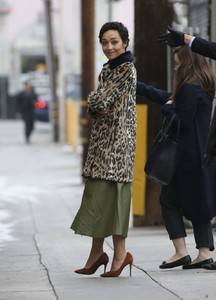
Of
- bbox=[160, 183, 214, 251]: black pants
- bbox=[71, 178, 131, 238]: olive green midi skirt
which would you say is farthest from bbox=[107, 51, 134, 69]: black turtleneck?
bbox=[160, 183, 214, 251]: black pants

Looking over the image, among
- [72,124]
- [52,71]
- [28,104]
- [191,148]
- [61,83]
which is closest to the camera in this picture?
[191,148]

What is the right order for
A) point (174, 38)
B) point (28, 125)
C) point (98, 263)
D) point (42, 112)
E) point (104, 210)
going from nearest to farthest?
point (174, 38) → point (104, 210) → point (98, 263) → point (28, 125) → point (42, 112)

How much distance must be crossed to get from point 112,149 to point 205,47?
3.18 ft

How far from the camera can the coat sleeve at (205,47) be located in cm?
746

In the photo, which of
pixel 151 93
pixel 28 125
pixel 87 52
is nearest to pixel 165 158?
pixel 151 93

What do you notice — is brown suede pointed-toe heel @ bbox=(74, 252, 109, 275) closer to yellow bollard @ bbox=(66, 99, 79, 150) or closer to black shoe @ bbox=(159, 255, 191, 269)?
black shoe @ bbox=(159, 255, 191, 269)

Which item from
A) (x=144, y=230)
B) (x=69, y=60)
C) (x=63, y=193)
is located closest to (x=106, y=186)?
(x=144, y=230)

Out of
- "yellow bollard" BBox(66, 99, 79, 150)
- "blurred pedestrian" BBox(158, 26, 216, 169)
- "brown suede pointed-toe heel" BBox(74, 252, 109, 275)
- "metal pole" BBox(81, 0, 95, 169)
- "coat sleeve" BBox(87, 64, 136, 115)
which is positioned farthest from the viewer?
"yellow bollard" BBox(66, 99, 79, 150)

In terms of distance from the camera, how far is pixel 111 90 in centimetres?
773

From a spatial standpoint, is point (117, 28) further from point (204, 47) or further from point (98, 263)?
point (98, 263)

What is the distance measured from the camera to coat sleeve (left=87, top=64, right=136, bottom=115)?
769 centimetres

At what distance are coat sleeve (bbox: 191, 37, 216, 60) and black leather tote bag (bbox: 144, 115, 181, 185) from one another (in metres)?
0.66

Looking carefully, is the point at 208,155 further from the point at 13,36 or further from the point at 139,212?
the point at 13,36

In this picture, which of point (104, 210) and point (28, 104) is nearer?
point (104, 210)
